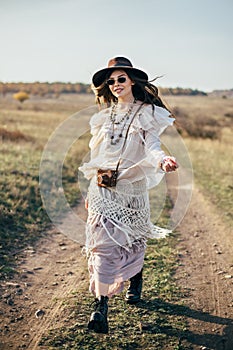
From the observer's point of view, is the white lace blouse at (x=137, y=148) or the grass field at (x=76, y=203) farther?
the white lace blouse at (x=137, y=148)

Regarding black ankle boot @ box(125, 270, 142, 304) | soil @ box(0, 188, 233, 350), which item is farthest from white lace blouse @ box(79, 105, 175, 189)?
soil @ box(0, 188, 233, 350)

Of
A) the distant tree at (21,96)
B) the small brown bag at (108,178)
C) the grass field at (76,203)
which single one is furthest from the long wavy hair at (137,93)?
the distant tree at (21,96)

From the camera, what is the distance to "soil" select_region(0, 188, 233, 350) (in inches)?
157

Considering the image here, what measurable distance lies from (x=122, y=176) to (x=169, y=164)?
1.90ft

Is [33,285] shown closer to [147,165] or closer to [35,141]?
[147,165]

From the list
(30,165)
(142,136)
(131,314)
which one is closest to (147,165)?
(142,136)

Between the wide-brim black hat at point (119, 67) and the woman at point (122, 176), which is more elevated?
the wide-brim black hat at point (119, 67)

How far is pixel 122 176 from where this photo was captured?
416 centimetres

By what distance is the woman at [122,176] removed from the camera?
4113 millimetres

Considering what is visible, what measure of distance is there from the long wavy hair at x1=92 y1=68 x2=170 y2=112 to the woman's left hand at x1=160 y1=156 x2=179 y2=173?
77 centimetres

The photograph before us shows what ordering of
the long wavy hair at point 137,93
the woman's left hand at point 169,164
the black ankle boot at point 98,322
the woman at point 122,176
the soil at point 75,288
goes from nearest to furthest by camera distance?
1. the woman's left hand at point 169,164
2. the black ankle boot at point 98,322
3. the soil at point 75,288
4. the woman at point 122,176
5. the long wavy hair at point 137,93

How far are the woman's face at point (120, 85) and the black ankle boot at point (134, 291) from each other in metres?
1.67

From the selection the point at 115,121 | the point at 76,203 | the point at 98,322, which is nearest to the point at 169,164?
the point at 115,121

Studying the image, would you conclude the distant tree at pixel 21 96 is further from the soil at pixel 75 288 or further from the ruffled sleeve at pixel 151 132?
the ruffled sleeve at pixel 151 132
